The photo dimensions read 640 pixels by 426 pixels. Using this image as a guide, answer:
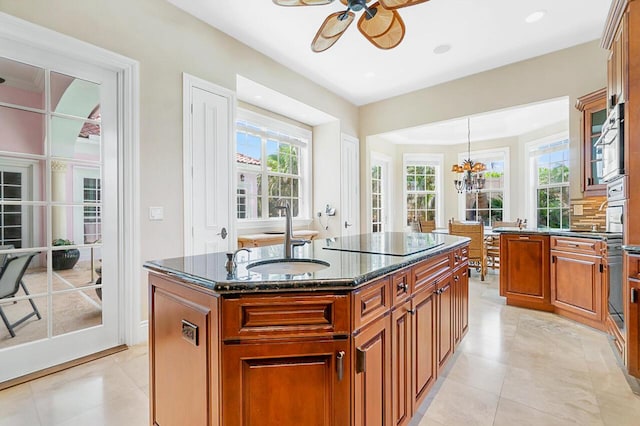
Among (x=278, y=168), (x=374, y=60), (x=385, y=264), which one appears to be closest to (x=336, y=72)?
(x=374, y=60)

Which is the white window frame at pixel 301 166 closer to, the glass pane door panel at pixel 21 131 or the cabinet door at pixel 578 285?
the glass pane door panel at pixel 21 131

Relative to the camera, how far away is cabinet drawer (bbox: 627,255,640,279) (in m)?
1.92

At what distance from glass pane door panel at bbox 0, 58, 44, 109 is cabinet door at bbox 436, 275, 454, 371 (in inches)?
118

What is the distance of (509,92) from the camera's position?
4117 millimetres

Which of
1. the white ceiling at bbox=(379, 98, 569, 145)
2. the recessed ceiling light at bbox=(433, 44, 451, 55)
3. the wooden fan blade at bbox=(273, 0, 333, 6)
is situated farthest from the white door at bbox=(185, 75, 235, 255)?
the white ceiling at bbox=(379, 98, 569, 145)

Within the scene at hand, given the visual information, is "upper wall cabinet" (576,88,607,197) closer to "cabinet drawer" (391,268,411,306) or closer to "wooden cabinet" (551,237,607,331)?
"wooden cabinet" (551,237,607,331)

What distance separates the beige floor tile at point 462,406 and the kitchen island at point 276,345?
1.49ft

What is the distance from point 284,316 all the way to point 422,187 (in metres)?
7.06

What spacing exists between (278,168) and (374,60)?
2165mm

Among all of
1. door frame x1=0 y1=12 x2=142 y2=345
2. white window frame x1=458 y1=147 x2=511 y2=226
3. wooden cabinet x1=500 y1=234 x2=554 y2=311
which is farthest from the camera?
white window frame x1=458 y1=147 x2=511 y2=226

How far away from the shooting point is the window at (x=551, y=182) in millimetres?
5617

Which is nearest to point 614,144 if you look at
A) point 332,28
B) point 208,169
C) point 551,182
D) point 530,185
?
point 332,28

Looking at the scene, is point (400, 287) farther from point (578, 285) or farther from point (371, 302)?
point (578, 285)

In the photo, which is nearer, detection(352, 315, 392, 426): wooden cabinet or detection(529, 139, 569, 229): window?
detection(352, 315, 392, 426): wooden cabinet
